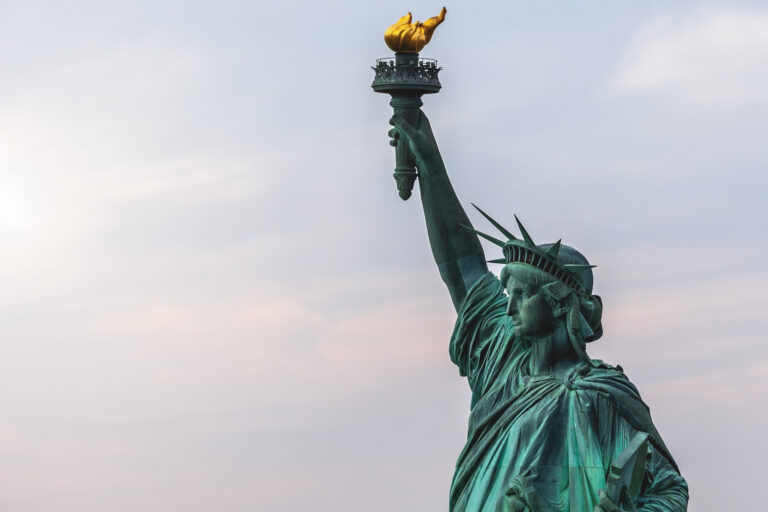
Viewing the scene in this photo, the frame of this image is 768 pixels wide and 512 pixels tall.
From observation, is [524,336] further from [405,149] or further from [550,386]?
[405,149]

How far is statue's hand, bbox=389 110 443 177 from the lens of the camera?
25094 mm

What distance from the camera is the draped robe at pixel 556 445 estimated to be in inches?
919

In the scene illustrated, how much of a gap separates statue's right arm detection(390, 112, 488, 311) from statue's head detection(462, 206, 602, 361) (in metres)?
1.18

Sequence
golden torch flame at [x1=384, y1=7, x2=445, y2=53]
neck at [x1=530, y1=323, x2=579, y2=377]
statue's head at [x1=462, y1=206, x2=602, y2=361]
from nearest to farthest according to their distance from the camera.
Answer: statue's head at [x1=462, y1=206, x2=602, y2=361] → neck at [x1=530, y1=323, x2=579, y2=377] → golden torch flame at [x1=384, y1=7, x2=445, y2=53]

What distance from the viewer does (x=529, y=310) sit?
2384cm

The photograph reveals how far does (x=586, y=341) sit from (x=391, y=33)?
306 centimetres

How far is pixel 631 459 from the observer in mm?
22938

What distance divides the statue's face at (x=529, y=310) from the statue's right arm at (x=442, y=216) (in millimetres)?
1253

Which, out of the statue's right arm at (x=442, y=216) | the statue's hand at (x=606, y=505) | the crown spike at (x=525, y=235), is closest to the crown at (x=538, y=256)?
the crown spike at (x=525, y=235)

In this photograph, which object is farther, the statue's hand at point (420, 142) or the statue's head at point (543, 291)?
the statue's hand at point (420, 142)

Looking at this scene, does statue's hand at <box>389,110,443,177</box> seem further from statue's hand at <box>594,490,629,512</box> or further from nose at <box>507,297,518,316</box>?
statue's hand at <box>594,490,629,512</box>

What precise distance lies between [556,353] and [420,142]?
2.27m

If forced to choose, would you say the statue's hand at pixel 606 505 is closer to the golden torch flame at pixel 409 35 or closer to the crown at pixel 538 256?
the crown at pixel 538 256

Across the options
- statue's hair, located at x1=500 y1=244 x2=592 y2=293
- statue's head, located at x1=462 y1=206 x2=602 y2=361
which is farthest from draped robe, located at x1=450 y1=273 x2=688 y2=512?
statue's hair, located at x1=500 y1=244 x2=592 y2=293
